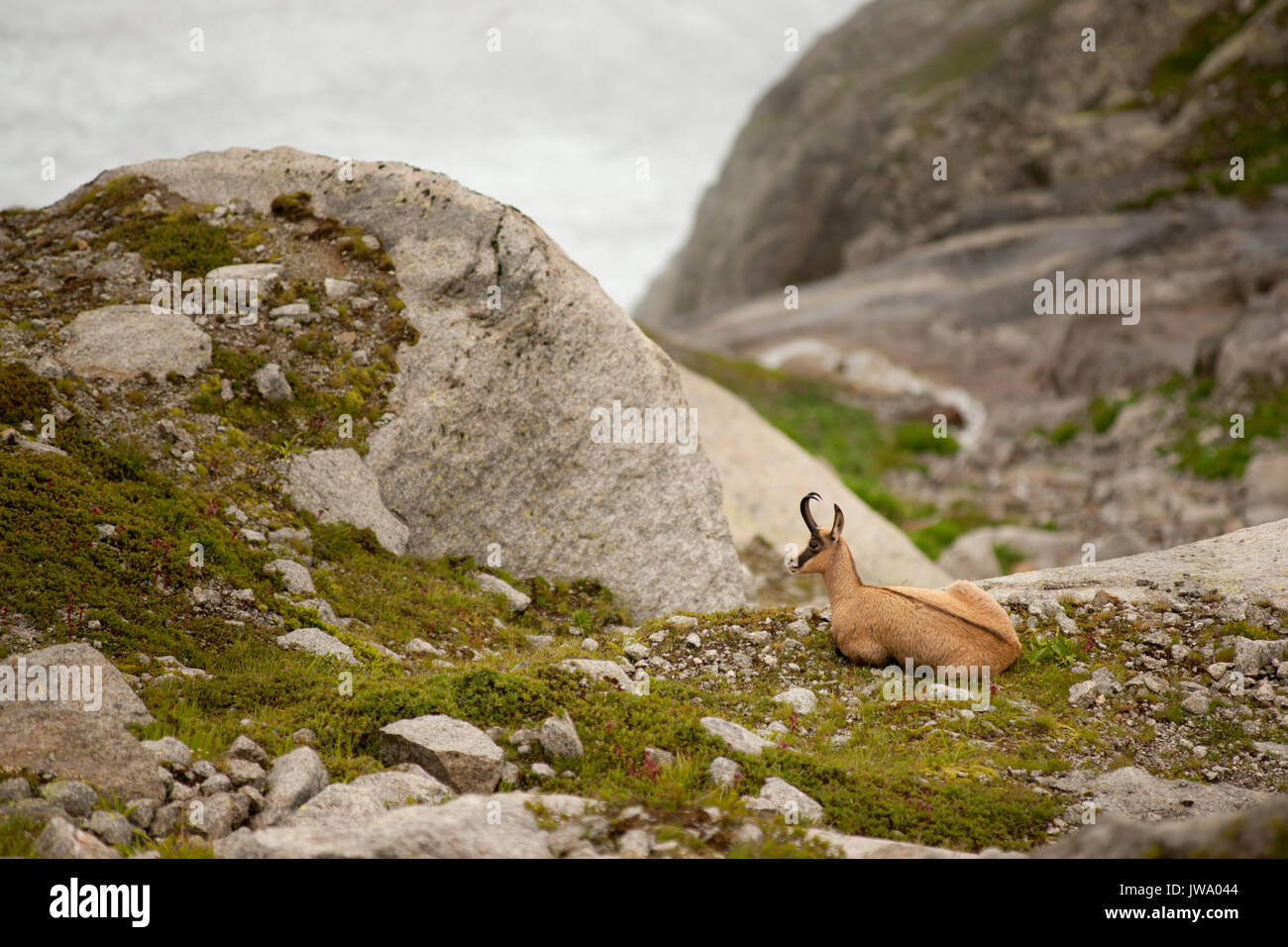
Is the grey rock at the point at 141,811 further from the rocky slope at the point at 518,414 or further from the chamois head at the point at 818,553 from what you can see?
the chamois head at the point at 818,553

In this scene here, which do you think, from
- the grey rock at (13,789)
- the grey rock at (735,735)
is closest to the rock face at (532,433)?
the grey rock at (735,735)

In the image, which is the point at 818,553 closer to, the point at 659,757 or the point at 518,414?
the point at 659,757

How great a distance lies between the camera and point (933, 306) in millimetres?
70062

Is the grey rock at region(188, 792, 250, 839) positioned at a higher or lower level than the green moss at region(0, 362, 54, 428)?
lower

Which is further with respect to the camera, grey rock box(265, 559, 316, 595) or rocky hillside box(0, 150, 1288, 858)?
grey rock box(265, 559, 316, 595)

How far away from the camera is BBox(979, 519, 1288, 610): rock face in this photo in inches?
516

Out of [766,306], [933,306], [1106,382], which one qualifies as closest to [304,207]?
[1106,382]

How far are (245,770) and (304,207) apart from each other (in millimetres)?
13196

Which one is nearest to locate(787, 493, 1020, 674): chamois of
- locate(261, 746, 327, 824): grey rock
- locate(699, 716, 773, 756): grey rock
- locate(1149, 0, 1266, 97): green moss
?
locate(699, 716, 773, 756): grey rock

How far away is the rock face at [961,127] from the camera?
79125 millimetres

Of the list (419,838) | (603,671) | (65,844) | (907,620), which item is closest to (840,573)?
(907,620)

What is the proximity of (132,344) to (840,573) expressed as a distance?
12167 millimetres

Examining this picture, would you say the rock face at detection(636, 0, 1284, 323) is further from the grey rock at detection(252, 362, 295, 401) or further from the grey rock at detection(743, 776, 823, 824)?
the grey rock at detection(743, 776, 823, 824)

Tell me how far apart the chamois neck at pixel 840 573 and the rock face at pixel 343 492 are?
280 inches
